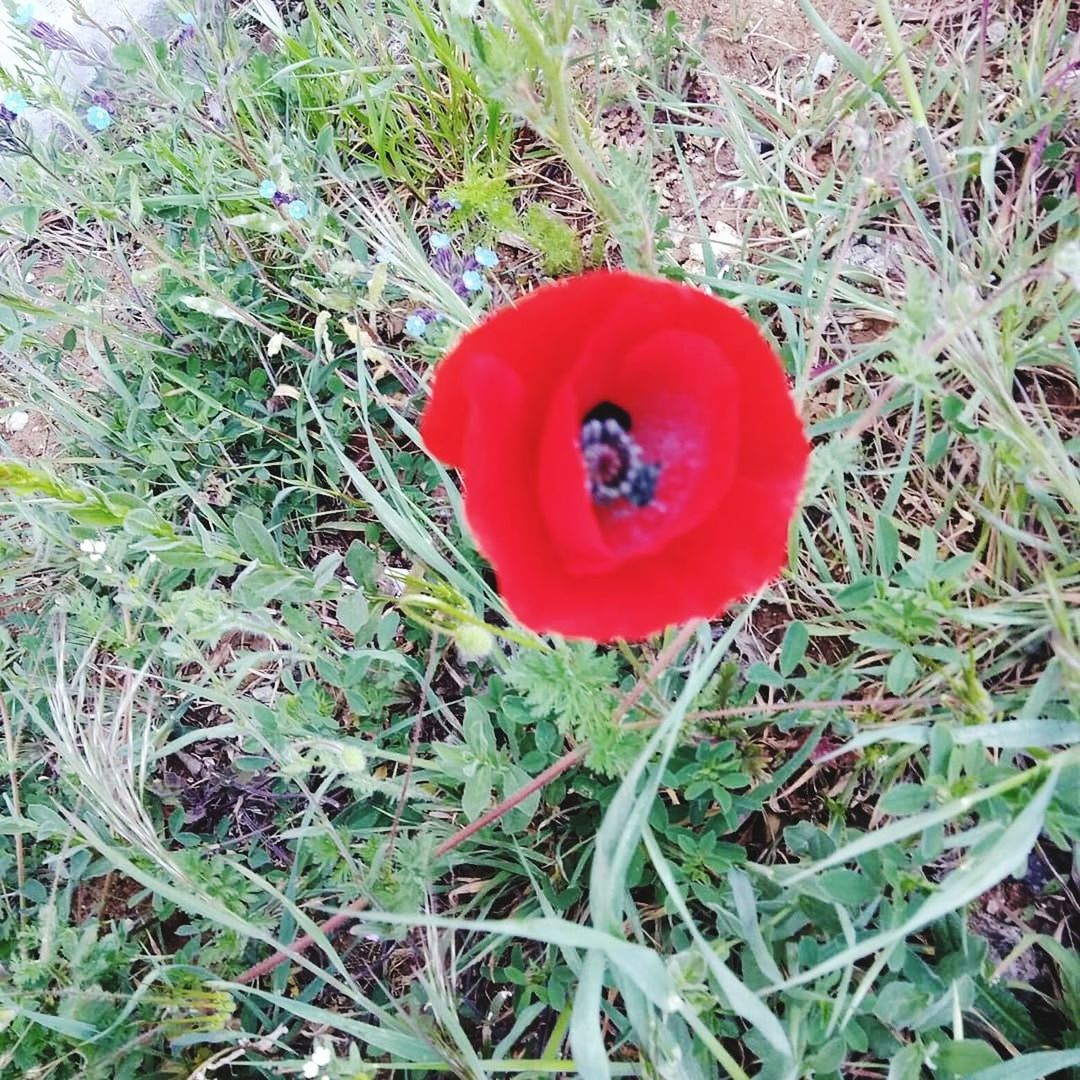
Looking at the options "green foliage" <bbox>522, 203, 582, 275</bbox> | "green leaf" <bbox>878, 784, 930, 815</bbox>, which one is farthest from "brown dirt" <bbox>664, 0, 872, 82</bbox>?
"green leaf" <bbox>878, 784, 930, 815</bbox>

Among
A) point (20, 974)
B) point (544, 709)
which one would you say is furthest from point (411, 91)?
point (20, 974)

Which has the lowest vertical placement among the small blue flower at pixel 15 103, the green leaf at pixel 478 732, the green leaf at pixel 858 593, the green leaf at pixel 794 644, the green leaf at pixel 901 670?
the green leaf at pixel 901 670

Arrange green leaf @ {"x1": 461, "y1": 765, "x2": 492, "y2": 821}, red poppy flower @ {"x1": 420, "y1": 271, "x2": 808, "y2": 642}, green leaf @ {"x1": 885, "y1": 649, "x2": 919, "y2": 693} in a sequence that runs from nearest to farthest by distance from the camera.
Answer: red poppy flower @ {"x1": 420, "y1": 271, "x2": 808, "y2": 642}, green leaf @ {"x1": 885, "y1": 649, "x2": 919, "y2": 693}, green leaf @ {"x1": 461, "y1": 765, "x2": 492, "y2": 821}

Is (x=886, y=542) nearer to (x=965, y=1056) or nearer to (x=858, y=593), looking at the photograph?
(x=858, y=593)

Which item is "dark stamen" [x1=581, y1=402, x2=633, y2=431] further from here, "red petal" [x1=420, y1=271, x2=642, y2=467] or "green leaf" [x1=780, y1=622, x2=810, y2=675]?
"green leaf" [x1=780, y1=622, x2=810, y2=675]

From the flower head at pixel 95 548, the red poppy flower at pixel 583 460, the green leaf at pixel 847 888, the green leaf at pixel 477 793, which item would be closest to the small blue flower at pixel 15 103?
the flower head at pixel 95 548

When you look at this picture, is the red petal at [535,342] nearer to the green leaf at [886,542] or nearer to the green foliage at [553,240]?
the green leaf at [886,542]

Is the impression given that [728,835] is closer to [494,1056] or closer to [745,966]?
[745,966]
